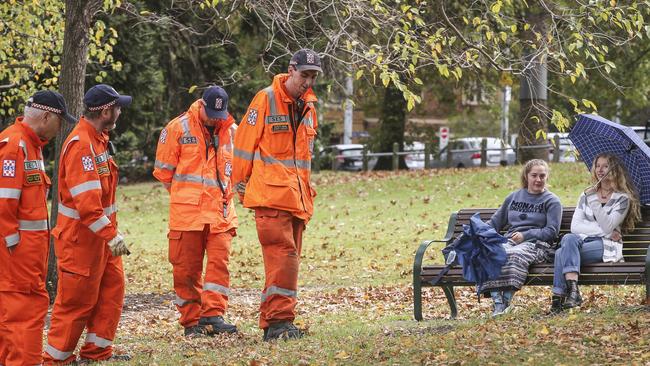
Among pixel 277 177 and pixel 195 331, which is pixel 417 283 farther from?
pixel 195 331

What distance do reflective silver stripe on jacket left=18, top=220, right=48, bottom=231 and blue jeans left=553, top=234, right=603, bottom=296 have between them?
12.5ft

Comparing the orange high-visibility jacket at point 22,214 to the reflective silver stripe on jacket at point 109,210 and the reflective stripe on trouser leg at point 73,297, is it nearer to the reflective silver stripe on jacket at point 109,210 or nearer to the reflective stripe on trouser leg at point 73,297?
the reflective stripe on trouser leg at point 73,297

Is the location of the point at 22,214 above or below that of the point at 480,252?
above

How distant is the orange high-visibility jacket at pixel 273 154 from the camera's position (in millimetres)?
8445

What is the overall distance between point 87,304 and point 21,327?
716mm

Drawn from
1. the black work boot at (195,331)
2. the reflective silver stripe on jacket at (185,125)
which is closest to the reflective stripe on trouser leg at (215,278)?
the black work boot at (195,331)

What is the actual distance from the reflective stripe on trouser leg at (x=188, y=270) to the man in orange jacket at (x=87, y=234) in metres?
1.30

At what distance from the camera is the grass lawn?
7340 millimetres

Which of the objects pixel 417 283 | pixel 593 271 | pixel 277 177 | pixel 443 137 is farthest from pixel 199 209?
pixel 443 137

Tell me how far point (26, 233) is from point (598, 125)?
4.60m

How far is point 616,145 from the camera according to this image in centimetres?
935

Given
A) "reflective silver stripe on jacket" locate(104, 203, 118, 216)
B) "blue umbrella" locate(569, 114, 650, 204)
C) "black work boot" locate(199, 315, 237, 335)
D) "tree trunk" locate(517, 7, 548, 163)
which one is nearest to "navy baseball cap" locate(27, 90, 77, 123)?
"reflective silver stripe on jacket" locate(104, 203, 118, 216)

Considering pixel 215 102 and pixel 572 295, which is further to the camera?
pixel 215 102

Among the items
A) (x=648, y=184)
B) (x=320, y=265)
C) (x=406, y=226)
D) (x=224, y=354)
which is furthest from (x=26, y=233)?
(x=406, y=226)
